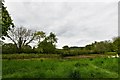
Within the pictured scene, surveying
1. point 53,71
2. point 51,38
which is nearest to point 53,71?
point 53,71

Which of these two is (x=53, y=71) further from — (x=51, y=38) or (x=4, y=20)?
(x=51, y=38)

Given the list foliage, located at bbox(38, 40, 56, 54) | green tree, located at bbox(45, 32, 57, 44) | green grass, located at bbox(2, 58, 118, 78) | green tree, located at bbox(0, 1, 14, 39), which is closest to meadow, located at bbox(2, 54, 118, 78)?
green grass, located at bbox(2, 58, 118, 78)

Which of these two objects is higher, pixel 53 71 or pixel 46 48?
pixel 46 48

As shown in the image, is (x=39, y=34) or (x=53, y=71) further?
(x=39, y=34)

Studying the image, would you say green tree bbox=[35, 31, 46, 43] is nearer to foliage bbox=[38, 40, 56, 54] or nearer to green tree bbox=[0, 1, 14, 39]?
foliage bbox=[38, 40, 56, 54]

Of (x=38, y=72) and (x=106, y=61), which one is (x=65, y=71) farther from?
(x=106, y=61)

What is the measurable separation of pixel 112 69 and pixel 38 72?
18.2ft

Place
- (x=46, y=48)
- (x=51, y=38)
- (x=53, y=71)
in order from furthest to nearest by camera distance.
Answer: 1. (x=51, y=38)
2. (x=46, y=48)
3. (x=53, y=71)

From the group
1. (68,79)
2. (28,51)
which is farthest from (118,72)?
(28,51)

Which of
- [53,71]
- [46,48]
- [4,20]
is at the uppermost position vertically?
[4,20]

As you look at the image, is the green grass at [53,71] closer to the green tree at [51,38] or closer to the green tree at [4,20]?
the green tree at [4,20]

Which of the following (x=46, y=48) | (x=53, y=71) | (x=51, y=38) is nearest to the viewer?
(x=53, y=71)

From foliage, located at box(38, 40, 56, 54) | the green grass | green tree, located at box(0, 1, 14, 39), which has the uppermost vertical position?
green tree, located at box(0, 1, 14, 39)

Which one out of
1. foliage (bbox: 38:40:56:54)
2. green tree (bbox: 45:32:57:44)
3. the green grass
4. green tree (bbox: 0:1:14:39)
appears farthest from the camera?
green tree (bbox: 45:32:57:44)
